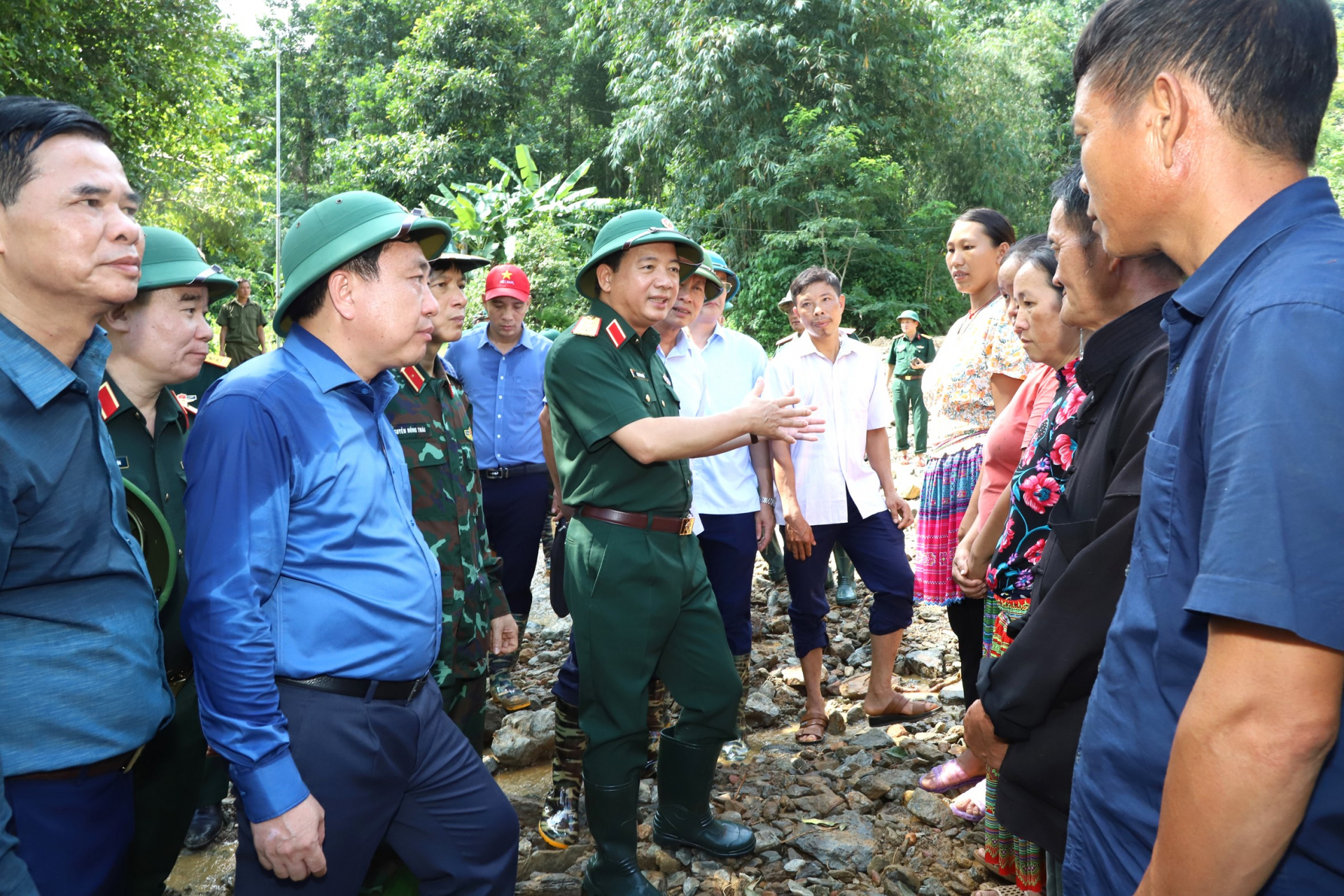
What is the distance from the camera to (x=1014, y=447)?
332cm

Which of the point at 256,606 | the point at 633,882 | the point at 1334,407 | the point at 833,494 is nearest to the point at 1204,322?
the point at 1334,407

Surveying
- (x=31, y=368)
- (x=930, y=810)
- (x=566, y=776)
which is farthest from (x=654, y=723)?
(x=31, y=368)

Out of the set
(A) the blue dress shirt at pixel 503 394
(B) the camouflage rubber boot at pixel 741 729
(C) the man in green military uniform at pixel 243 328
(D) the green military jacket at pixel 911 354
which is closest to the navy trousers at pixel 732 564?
(B) the camouflage rubber boot at pixel 741 729

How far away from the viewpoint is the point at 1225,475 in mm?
1041

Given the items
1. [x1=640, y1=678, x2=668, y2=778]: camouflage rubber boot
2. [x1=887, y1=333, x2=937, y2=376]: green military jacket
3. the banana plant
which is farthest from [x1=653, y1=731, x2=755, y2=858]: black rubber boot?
the banana plant

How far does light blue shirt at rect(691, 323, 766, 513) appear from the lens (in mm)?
4465

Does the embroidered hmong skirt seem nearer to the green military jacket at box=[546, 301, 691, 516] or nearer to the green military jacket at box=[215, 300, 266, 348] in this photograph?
the green military jacket at box=[546, 301, 691, 516]

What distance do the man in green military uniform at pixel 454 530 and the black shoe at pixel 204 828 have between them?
4.30 feet

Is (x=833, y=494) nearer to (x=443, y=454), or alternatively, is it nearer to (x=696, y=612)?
(x=696, y=612)

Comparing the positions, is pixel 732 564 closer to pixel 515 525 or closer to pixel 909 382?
pixel 515 525

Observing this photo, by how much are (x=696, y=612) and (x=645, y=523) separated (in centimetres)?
39

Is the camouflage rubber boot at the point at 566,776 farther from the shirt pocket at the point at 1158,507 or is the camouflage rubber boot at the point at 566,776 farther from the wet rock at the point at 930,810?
the shirt pocket at the point at 1158,507

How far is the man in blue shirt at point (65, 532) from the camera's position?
1617 mm

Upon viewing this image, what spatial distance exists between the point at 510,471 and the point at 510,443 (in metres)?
0.16
